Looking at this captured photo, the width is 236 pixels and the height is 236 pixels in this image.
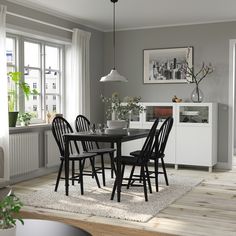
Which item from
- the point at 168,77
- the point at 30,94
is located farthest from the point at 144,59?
the point at 30,94

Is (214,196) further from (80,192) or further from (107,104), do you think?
(107,104)

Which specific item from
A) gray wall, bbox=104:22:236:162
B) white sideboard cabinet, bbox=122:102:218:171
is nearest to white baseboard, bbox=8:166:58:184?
white sideboard cabinet, bbox=122:102:218:171

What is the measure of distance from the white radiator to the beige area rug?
1.82 feet

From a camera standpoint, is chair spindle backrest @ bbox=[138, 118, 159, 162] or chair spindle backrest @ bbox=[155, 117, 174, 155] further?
chair spindle backrest @ bbox=[155, 117, 174, 155]

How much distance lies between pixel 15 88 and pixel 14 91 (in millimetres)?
64

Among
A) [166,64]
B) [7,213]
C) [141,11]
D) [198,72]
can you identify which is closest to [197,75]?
[198,72]

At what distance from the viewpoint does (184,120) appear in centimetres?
682

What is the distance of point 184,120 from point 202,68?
3.30ft

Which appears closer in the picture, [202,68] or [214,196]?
[214,196]

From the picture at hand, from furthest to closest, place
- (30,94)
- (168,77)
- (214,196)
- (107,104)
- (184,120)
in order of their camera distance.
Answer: (107,104)
(168,77)
(184,120)
(30,94)
(214,196)

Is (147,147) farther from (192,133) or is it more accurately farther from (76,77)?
(76,77)

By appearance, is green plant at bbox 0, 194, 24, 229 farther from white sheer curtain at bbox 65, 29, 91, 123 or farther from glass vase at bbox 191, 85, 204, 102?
glass vase at bbox 191, 85, 204, 102

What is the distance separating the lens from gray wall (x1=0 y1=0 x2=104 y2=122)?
5649mm

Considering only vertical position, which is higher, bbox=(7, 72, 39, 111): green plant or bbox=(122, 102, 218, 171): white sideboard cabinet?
bbox=(7, 72, 39, 111): green plant
